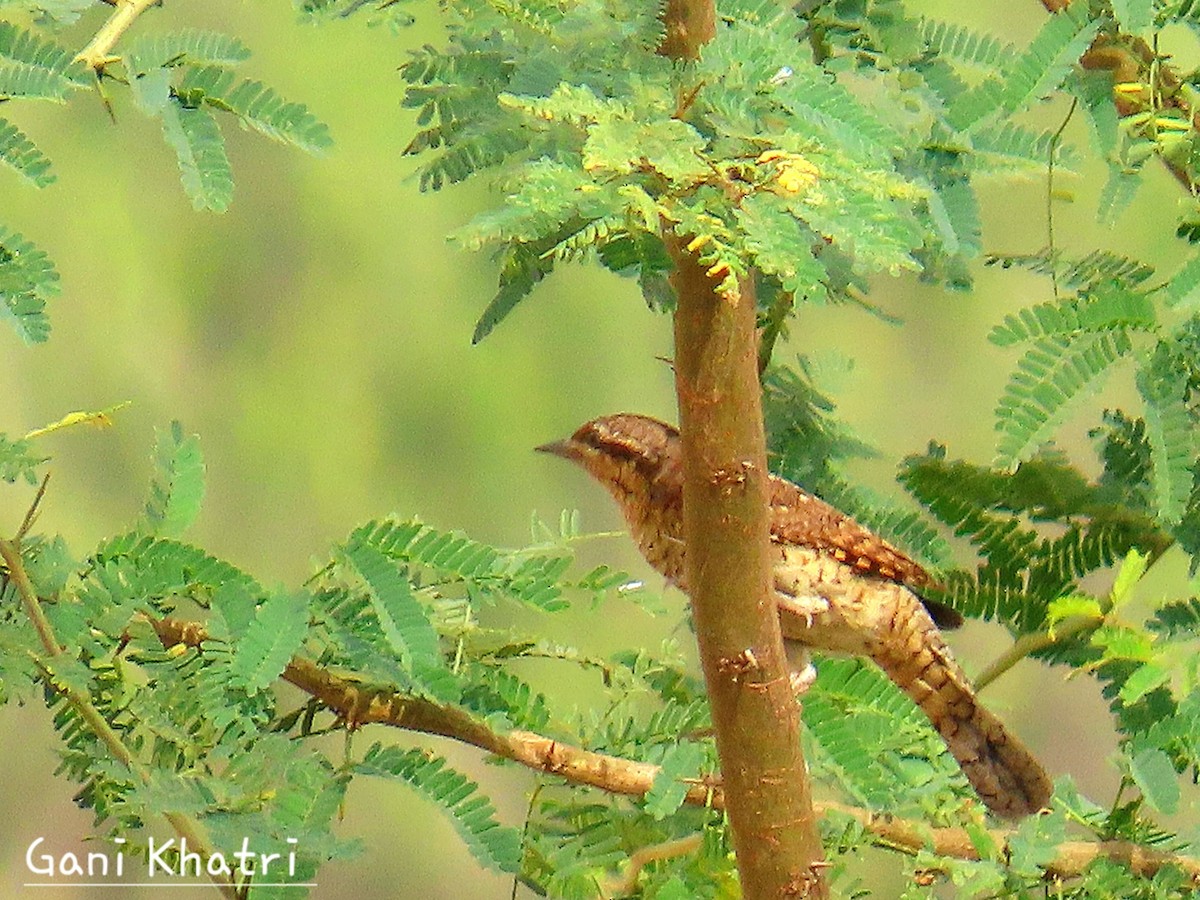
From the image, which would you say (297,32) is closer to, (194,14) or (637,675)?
(194,14)

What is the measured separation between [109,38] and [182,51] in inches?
3.0

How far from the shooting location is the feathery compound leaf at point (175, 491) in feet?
4.47

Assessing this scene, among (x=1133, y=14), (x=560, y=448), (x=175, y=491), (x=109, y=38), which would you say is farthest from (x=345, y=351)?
(x=1133, y=14)

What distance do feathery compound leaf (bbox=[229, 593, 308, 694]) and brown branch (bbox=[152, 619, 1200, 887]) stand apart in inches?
4.3

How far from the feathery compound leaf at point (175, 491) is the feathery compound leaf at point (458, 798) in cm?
30

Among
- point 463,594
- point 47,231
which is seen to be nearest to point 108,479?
point 47,231

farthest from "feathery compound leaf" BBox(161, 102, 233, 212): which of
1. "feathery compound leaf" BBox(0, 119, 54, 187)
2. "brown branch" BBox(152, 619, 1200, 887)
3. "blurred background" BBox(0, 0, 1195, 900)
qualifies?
"blurred background" BBox(0, 0, 1195, 900)

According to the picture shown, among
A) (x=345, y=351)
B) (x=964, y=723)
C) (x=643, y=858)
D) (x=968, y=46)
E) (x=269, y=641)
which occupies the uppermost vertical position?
(x=345, y=351)

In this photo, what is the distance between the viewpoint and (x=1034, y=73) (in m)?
1.24

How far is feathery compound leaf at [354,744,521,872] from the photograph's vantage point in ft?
4.28

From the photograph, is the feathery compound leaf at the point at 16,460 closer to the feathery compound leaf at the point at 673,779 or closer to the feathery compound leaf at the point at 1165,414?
the feathery compound leaf at the point at 673,779

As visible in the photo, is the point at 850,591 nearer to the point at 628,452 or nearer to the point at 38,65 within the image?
the point at 628,452

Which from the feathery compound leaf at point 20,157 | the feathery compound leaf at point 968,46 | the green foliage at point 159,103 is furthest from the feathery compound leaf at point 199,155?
A: the feathery compound leaf at point 968,46

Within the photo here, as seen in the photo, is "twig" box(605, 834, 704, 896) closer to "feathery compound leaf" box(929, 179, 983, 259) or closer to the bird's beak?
the bird's beak
